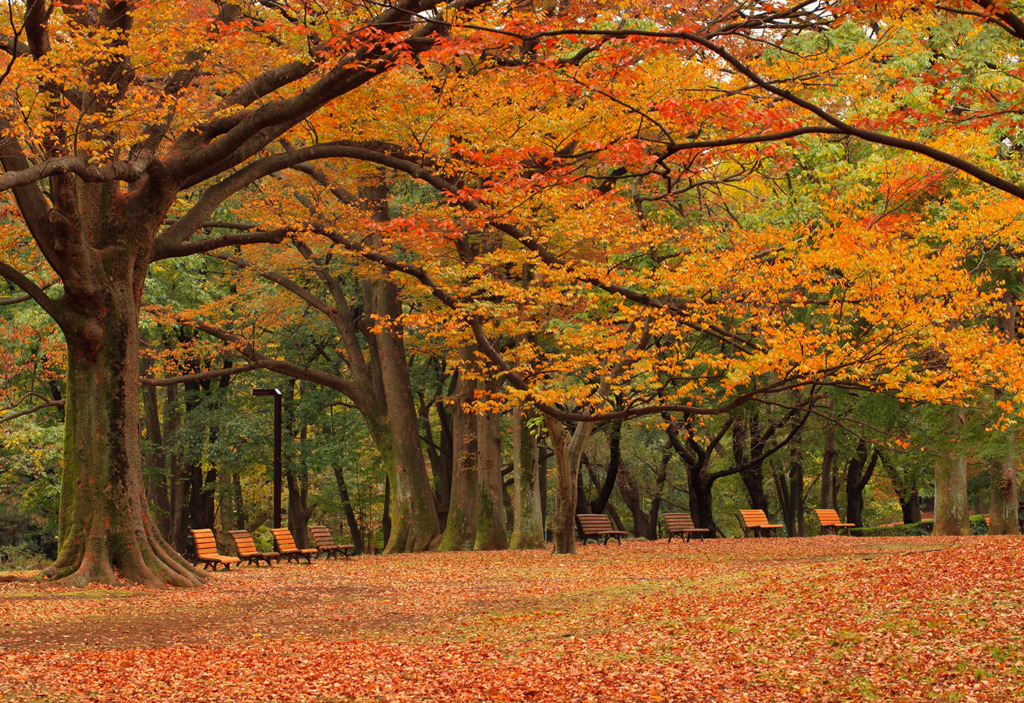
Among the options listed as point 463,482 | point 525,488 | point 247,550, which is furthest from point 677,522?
point 247,550

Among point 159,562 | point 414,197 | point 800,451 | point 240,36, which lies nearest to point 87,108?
point 240,36

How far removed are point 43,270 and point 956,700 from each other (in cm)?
1826

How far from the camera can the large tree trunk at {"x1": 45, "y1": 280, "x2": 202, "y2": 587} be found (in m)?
12.8

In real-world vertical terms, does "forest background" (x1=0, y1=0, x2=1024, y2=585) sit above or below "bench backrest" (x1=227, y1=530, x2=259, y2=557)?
above

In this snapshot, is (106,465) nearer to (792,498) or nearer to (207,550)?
(207,550)

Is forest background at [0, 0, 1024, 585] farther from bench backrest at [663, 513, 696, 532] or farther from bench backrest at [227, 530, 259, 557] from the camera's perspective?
bench backrest at [227, 530, 259, 557]

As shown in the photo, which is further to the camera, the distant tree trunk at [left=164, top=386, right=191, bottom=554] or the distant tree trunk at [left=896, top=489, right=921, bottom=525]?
the distant tree trunk at [left=896, top=489, right=921, bottom=525]

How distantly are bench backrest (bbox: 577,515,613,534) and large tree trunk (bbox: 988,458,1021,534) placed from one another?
898 cm

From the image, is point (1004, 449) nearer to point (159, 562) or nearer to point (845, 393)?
point (845, 393)

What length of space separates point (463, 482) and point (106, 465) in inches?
463

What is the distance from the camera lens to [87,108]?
13.4m

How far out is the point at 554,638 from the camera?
333 inches

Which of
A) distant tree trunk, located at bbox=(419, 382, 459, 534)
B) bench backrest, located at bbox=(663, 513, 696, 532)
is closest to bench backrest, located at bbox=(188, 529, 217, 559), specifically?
bench backrest, located at bbox=(663, 513, 696, 532)

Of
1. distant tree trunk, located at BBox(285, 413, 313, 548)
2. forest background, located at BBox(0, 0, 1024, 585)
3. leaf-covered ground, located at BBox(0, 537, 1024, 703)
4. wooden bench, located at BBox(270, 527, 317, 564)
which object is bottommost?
leaf-covered ground, located at BBox(0, 537, 1024, 703)
